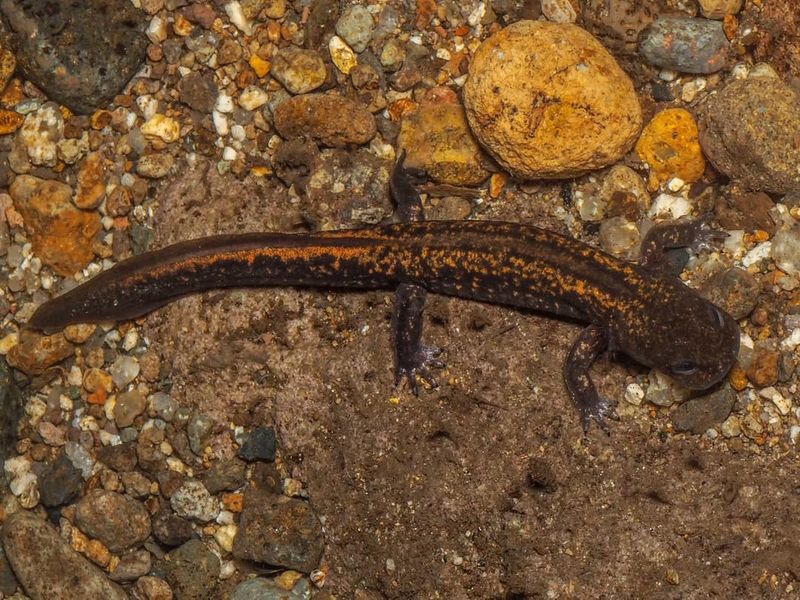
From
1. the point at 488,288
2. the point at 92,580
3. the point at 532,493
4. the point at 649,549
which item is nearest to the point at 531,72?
the point at 488,288

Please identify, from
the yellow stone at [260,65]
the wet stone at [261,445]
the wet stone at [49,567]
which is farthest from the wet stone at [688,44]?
the wet stone at [49,567]

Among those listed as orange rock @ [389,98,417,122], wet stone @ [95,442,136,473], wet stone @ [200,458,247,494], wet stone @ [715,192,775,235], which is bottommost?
wet stone @ [95,442,136,473]

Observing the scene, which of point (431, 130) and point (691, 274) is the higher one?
point (431, 130)

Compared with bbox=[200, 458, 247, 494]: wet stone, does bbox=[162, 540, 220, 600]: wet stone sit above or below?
below

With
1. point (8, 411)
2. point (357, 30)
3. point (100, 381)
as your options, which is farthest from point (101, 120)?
point (8, 411)

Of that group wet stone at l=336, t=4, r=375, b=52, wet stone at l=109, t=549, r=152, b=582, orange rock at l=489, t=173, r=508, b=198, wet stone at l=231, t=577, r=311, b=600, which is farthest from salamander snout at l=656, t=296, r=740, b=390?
wet stone at l=109, t=549, r=152, b=582

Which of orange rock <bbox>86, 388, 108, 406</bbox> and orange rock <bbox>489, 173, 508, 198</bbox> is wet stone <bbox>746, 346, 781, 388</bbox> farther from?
orange rock <bbox>86, 388, 108, 406</bbox>

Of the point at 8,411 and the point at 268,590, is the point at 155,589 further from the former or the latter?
the point at 8,411

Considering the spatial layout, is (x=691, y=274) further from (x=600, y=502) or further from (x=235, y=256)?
(x=235, y=256)
